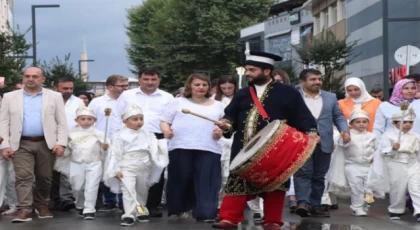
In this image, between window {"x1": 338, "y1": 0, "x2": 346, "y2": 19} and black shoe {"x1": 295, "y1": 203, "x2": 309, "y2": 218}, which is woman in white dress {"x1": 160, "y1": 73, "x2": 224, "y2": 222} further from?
window {"x1": 338, "y1": 0, "x2": 346, "y2": 19}

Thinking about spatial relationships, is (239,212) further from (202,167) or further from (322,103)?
(322,103)

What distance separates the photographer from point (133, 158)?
1199 centimetres

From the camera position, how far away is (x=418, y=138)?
12.6 meters

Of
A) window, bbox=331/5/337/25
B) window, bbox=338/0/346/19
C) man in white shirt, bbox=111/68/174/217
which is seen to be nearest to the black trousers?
man in white shirt, bbox=111/68/174/217

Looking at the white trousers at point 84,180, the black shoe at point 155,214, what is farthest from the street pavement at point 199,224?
the white trousers at point 84,180

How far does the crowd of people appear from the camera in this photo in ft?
39.4

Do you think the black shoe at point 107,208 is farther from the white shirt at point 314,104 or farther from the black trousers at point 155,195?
the white shirt at point 314,104

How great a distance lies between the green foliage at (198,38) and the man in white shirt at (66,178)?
164ft

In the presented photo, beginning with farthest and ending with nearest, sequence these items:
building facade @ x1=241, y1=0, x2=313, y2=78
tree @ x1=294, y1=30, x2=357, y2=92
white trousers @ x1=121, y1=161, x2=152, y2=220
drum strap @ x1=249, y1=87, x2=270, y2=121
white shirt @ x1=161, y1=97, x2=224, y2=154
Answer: building facade @ x1=241, y1=0, x2=313, y2=78 < tree @ x1=294, y1=30, x2=357, y2=92 < white shirt @ x1=161, y1=97, x2=224, y2=154 < white trousers @ x1=121, y1=161, x2=152, y2=220 < drum strap @ x1=249, y1=87, x2=270, y2=121

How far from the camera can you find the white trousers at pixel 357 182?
1289 centimetres

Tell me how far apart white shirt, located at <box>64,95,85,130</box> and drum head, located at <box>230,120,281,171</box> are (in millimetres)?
4934

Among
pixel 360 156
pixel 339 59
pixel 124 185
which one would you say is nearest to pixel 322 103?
pixel 360 156

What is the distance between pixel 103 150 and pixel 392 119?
371cm

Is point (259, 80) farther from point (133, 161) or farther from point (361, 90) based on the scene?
point (361, 90)
